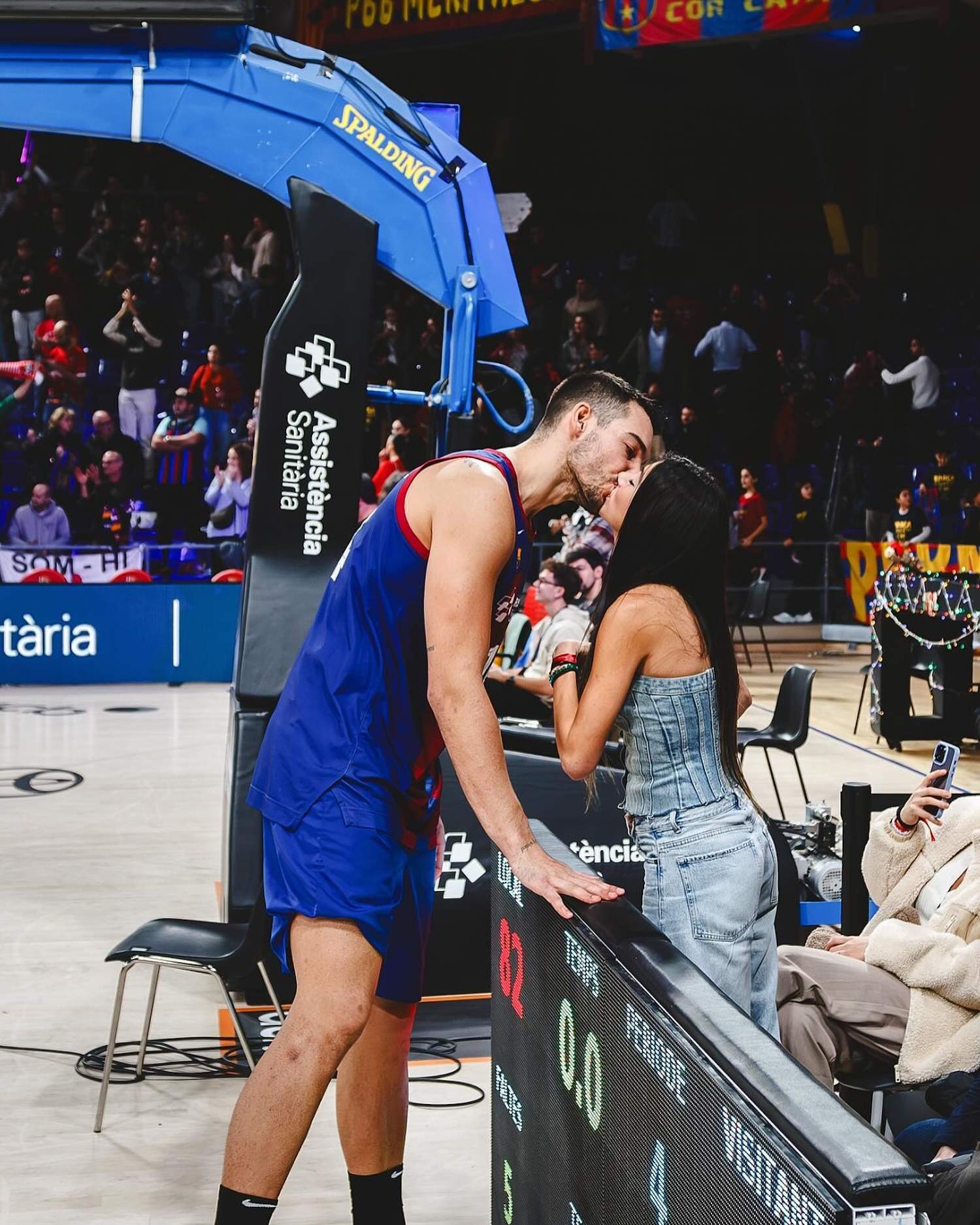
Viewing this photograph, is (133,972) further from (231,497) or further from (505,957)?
(231,497)

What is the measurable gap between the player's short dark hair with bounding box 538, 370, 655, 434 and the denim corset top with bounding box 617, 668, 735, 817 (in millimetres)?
535

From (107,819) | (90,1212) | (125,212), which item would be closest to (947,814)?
(90,1212)

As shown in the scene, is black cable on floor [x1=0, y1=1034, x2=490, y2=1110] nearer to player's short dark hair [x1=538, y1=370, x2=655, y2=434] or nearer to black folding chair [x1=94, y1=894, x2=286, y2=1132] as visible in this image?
black folding chair [x1=94, y1=894, x2=286, y2=1132]

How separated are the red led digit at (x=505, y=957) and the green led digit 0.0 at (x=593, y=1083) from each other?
61 cm

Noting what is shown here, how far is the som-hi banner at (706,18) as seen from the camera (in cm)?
1759

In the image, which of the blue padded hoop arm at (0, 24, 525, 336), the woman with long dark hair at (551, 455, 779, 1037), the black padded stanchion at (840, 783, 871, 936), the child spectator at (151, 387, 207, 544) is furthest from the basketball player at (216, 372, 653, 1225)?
the child spectator at (151, 387, 207, 544)

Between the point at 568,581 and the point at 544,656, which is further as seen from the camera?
the point at 544,656

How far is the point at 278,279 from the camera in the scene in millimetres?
18969

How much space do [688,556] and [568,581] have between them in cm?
508

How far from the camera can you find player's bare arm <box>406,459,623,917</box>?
108 inches

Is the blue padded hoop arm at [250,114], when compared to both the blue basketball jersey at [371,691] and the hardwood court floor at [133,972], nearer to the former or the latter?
the hardwood court floor at [133,972]

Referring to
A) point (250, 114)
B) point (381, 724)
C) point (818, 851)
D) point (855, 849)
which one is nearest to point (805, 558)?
point (818, 851)

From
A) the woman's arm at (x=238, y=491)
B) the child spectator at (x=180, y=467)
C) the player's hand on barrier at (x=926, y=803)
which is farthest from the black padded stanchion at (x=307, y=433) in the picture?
the child spectator at (x=180, y=467)

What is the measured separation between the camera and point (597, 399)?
2.93 m
